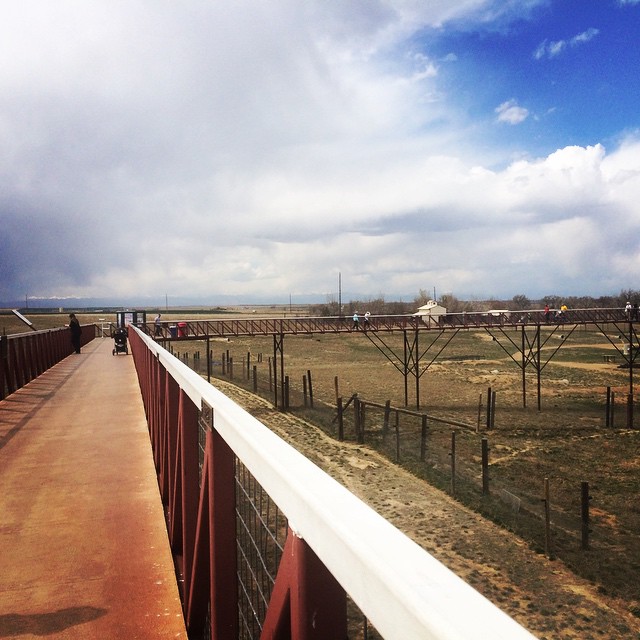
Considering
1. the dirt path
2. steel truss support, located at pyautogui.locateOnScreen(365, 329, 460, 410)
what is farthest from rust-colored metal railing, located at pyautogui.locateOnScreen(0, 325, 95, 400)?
steel truss support, located at pyautogui.locateOnScreen(365, 329, 460, 410)

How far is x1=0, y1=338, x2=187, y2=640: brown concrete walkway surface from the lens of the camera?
249 cm

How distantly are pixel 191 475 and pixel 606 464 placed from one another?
17298mm

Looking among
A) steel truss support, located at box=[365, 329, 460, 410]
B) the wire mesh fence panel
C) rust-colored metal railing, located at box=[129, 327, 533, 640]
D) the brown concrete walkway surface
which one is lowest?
steel truss support, located at box=[365, 329, 460, 410]

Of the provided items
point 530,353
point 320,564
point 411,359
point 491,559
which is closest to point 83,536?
point 320,564

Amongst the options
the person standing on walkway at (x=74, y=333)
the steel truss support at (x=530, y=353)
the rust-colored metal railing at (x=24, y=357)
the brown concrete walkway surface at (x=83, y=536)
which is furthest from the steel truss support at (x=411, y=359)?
the brown concrete walkway surface at (x=83, y=536)

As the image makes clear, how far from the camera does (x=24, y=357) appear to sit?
10.5 m

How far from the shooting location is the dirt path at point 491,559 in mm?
8484

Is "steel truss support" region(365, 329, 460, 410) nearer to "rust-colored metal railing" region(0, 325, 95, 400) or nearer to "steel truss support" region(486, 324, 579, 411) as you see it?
"steel truss support" region(486, 324, 579, 411)

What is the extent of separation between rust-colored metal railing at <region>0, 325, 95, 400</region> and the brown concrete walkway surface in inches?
105

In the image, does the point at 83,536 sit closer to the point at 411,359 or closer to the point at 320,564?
the point at 320,564

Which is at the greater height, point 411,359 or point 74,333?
point 74,333

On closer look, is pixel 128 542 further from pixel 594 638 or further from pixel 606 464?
pixel 606 464


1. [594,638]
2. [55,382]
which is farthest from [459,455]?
[55,382]

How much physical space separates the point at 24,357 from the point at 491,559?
31.8 feet
